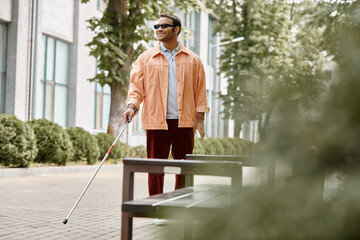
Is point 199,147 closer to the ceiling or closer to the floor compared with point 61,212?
→ closer to the ceiling

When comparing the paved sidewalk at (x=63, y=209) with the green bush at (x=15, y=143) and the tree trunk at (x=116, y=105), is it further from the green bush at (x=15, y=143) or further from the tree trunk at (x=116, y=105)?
the tree trunk at (x=116, y=105)

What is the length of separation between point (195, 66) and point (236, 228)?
4690 mm

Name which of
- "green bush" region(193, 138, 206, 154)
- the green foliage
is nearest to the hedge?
the green foliage

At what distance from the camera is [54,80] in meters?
22.8

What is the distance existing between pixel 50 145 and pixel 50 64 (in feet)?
27.7

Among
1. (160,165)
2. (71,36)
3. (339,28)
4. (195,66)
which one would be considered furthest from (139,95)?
(71,36)

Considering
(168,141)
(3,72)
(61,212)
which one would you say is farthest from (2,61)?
(168,141)

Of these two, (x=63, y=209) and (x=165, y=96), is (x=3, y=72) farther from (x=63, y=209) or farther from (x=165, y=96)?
(x=165, y=96)

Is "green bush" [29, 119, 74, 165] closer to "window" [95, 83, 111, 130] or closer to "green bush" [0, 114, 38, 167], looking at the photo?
"green bush" [0, 114, 38, 167]

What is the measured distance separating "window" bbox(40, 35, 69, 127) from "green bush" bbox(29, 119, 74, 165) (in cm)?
711

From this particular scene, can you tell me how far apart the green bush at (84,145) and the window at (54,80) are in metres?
5.81

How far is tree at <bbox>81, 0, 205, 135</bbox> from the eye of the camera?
1725cm

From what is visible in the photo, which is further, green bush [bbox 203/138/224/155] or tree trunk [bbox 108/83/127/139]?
green bush [bbox 203/138/224/155]

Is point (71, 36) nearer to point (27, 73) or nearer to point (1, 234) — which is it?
point (27, 73)
